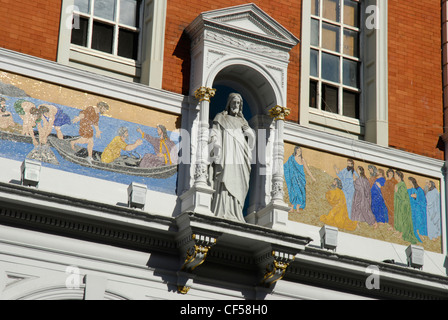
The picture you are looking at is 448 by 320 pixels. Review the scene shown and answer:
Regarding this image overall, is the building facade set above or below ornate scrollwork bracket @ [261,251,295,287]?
above

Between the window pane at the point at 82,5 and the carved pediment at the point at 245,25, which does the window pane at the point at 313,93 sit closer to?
the carved pediment at the point at 245,25

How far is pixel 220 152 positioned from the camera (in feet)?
59.1

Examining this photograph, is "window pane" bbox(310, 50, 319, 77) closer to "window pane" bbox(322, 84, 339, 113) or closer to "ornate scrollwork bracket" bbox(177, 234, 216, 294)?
"window pane" bbox(322, 84, 339, 113)

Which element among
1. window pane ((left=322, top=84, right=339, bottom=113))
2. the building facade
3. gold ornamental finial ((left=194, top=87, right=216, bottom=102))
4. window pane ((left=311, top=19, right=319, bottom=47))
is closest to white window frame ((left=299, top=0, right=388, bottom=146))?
the building facade

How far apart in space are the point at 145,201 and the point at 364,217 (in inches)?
179

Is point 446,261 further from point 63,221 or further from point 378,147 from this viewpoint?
point 63,221

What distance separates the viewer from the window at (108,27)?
18.4m

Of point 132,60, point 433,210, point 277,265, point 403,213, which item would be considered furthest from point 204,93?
point 433,210

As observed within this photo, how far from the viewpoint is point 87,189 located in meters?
16.9

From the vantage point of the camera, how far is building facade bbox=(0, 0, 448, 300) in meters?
16.6

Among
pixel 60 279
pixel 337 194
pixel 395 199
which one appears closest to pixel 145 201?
pixel 60 279

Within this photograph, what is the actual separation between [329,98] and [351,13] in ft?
6.92

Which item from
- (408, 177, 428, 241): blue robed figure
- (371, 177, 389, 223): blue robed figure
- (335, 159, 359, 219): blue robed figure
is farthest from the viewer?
(408, 177, 428, 241): blue robed figure
